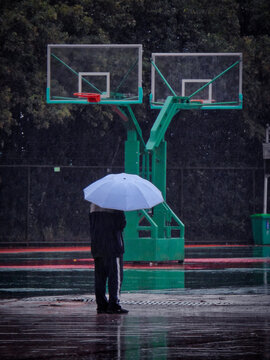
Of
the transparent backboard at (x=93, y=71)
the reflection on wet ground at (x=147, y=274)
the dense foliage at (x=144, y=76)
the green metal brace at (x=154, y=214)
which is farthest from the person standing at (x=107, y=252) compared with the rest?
the dense foliage at (x=144, y=76)

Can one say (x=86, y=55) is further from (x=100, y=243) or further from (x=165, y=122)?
(x=100, y=243)

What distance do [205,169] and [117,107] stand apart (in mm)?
12687

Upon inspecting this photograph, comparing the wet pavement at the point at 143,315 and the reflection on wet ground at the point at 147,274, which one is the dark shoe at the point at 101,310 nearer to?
the wet pavement at the point at 143,315

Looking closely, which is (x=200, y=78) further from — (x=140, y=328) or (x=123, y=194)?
(x=140, y=328)

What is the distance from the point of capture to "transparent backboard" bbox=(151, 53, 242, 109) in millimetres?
26109

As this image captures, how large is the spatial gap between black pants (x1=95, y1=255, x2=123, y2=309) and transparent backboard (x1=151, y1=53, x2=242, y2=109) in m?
14.0

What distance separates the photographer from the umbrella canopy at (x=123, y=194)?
480 inches

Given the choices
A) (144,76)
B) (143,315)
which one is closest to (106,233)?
(143,315)

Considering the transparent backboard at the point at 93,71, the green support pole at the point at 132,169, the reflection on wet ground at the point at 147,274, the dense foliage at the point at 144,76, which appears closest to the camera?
the reflection on wet ground at the point at 147,274

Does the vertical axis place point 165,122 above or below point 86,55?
below

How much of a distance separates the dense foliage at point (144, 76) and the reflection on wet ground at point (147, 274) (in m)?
5.94

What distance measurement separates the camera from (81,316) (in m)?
11.8

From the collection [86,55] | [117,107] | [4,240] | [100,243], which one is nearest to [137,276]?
[117,107]

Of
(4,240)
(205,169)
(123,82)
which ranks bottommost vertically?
(4,240)
